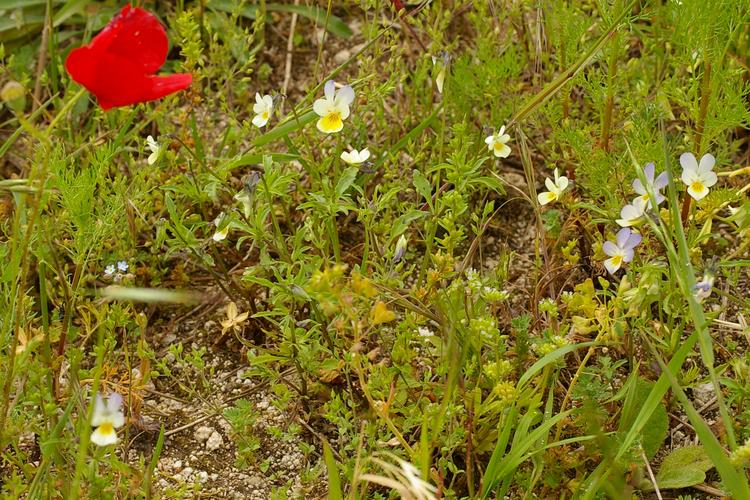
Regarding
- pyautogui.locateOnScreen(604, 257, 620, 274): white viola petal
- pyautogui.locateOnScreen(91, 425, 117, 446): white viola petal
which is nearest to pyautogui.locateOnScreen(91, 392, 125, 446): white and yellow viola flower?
pyautogui.locateOnScreen(91, 425, 117, 446): white viola petal

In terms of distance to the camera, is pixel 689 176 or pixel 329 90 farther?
pixel 329 90

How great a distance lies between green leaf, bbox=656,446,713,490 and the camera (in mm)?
1870

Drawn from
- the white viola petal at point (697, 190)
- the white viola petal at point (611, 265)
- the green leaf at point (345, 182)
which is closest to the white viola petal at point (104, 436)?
the green leaf at point (345, 182)

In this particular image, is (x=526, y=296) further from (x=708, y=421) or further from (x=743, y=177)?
(x=743, y=177)

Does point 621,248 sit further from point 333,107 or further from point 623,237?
point 333,107

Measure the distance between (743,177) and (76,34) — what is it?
7.31 feet

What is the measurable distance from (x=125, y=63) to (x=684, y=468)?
1368 millimetres

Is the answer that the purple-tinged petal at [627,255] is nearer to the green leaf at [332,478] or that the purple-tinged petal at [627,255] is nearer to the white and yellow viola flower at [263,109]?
the green leaf at [332,478]

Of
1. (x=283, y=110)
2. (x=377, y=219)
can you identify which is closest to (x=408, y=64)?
(x=283, y=110)

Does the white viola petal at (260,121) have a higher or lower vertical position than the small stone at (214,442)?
higher

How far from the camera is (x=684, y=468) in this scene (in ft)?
6.24

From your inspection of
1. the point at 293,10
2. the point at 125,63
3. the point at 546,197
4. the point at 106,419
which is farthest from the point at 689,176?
the point at 293,10

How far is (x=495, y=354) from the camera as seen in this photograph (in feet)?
6.14

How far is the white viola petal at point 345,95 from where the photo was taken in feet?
6.82
